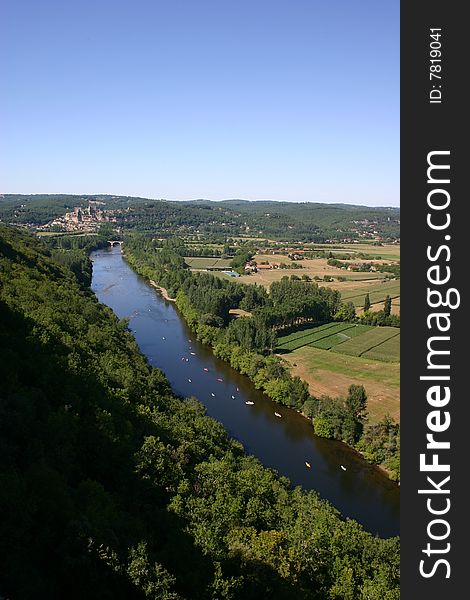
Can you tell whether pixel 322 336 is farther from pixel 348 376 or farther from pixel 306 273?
pixel 306 273

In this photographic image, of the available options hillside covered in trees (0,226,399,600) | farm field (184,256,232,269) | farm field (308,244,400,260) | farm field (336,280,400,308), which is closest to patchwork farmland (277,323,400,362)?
farm field (336,280,400,308)

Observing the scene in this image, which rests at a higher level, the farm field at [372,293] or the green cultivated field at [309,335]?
the farm field at [372,293]

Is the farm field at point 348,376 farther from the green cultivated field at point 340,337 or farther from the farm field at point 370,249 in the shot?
the farm field at point 370,249

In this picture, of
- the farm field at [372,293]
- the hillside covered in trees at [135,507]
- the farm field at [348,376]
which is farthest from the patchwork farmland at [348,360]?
the hillside covered in trees at [135,507]

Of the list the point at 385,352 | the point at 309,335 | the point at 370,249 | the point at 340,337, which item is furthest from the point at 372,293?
the point at 370,249

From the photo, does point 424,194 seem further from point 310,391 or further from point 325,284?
point 325,284
